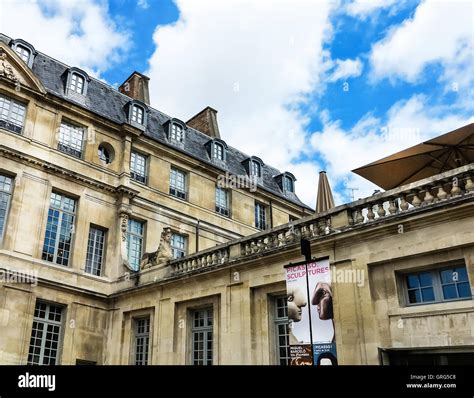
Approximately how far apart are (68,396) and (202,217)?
61.0 feet

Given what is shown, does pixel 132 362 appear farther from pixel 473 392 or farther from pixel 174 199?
pixel 473 392

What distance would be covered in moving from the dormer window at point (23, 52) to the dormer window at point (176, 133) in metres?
Result: 7.07

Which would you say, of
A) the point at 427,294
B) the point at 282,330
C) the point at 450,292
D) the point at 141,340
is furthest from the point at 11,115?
the point at 450,292

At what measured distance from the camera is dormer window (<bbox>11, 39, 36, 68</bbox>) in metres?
18.6

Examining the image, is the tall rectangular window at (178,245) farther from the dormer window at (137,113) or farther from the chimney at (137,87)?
the chimney at (137,87)

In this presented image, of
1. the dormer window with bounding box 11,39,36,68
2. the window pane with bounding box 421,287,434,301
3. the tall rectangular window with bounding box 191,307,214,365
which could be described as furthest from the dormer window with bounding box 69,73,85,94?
the window pane with bounding box 421,287,434,301

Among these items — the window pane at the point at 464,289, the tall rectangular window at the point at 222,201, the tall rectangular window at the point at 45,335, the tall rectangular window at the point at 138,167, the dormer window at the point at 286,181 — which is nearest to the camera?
the window pane at the point at 464,289

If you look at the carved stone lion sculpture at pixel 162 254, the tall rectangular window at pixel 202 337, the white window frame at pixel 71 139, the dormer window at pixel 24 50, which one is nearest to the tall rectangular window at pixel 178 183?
the white window frame at pixel 71 139

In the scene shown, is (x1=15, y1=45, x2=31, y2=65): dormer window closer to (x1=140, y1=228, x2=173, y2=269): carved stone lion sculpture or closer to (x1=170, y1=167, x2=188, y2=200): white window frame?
(x1=170, y1=167, x2=188, y2=200): white window frame

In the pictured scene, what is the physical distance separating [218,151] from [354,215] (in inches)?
611

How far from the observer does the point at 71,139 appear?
18.2 metres

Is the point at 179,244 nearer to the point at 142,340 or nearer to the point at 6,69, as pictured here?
the point at 142,340

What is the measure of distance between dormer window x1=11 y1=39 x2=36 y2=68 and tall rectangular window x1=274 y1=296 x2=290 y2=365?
46.3 ft

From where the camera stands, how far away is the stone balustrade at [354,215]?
28.7 feet
